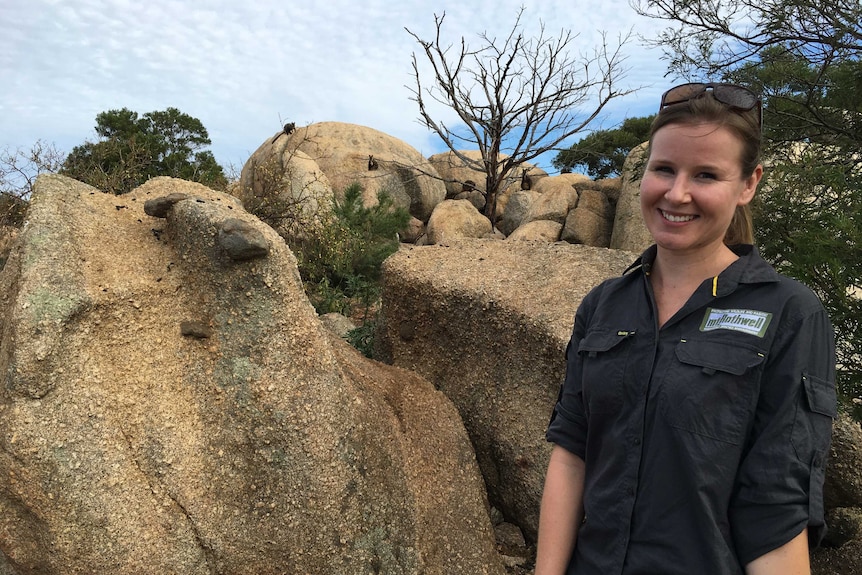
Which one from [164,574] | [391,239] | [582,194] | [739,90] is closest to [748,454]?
[739,90]

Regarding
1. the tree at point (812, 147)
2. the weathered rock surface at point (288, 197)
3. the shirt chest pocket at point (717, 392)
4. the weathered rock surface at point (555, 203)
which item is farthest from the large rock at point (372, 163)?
the shirt chest pocket at point (717, 392)

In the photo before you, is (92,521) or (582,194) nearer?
(92,521)

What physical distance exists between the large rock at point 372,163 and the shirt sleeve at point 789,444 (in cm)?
1477

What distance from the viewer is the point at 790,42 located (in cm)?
755

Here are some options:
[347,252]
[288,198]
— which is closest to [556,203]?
[288,198]

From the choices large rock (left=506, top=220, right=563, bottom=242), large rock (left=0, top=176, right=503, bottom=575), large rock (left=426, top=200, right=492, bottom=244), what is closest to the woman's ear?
large rock (left=0, top=176, right=503, bottom=575)

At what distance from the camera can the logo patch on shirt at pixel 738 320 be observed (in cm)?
148

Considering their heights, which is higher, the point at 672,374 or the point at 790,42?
the point at 790,42

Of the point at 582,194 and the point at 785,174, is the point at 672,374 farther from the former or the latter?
the point at 582,194

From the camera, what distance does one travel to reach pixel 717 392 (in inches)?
58.0

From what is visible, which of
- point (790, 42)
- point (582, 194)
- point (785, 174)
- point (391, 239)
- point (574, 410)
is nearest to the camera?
point (574, 410)

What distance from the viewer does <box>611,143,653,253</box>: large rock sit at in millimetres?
12488

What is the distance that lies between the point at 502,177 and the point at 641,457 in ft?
56.7

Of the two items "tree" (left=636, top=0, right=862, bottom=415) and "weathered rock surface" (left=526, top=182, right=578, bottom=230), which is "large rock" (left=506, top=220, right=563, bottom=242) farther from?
"tree" (left=636, top=0, right=862, bottom=415)
